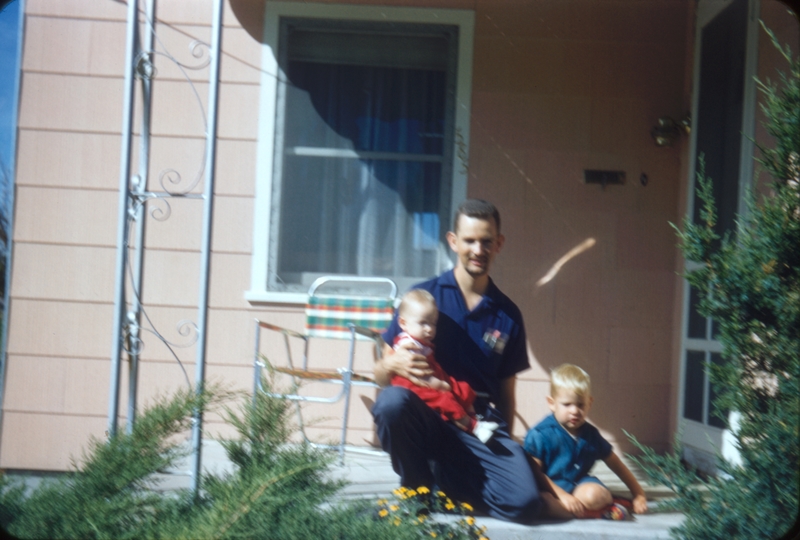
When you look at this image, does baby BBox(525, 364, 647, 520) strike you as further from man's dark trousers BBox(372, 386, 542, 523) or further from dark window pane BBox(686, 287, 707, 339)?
dark window pane BBox(686, 287, 707, 339)

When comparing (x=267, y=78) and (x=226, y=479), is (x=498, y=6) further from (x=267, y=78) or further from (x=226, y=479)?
(x=226, y=479)

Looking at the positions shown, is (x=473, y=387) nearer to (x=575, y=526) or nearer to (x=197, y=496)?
(x=575, y=526)

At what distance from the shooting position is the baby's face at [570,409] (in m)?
2.69

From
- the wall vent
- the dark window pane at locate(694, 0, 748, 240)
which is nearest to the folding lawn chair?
the wall vent

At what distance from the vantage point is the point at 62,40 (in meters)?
3.63

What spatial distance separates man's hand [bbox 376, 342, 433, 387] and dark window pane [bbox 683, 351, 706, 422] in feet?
4.97

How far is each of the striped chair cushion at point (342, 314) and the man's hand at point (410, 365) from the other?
1005 millimetres

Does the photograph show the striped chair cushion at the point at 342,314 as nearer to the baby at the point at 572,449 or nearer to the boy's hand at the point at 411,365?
the boy's hand at the point at 411,365

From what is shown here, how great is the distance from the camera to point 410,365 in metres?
2.51

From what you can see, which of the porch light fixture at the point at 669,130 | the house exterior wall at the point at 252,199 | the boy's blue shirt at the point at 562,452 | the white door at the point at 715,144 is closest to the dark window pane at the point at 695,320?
the white door at the point at 715,144

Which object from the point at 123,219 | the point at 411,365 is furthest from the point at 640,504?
the point at 123,219

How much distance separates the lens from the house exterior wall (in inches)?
142

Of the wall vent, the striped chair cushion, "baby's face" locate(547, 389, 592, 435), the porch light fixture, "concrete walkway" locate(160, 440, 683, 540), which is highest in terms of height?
the porch light fixture

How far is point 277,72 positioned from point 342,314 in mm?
1258
